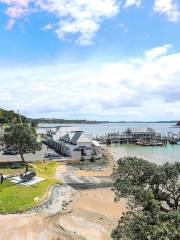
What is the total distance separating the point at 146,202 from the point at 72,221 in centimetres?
1424

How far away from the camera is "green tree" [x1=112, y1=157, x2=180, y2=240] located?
2191 centimetres

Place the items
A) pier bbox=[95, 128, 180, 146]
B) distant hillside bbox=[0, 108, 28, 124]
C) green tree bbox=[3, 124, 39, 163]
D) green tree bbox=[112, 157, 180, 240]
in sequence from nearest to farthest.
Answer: green tree bbox=[112, 157, 180, 240] → green tree bbox=[3, 124, 39, 163] → pier bbox=[95, 128, 180, 146] → distant hillside bbox=[0, 108, 28, 124]

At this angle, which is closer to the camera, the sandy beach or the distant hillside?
the sandy beach

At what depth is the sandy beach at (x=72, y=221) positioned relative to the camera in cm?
3572

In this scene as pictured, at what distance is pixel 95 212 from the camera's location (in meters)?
43.8

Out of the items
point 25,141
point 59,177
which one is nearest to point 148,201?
point 59,177

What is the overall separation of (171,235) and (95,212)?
76.4 ft

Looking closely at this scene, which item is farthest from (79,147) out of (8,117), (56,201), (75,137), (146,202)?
(8,117)

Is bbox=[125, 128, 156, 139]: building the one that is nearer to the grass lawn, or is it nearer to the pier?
the pier

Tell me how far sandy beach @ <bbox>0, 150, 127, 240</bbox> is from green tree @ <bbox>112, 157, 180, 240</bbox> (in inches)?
271

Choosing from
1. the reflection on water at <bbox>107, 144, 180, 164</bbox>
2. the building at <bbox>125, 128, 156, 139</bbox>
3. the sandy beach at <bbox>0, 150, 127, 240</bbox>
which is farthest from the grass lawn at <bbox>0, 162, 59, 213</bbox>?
the building at <bbox>125, 128, 156, 139</bbox>

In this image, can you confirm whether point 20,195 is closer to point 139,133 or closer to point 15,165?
point 15,165

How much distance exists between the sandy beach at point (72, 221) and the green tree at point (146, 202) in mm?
6882

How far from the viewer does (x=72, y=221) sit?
129 feet
